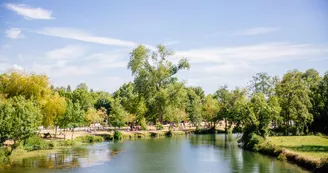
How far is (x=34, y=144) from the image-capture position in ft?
164

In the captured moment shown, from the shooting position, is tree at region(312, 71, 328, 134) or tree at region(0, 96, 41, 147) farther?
tree at region(312, 71, 328, 134)

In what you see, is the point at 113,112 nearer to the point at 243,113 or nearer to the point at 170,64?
the point at 170,64

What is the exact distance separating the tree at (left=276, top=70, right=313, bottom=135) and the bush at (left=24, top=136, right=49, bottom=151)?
4201 centimetres

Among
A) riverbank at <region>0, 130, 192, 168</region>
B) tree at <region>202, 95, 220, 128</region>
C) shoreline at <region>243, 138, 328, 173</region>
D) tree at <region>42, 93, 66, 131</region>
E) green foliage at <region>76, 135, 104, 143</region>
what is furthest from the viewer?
tree at <region>202, 95, 220, 128</region>

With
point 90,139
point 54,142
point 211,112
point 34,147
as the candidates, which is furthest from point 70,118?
point 211,112

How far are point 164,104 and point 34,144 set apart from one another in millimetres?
32874

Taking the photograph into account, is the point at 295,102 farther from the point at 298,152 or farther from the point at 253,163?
the point at 253,163

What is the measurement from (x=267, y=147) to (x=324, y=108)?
26.0 metres

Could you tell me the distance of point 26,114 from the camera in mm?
39781

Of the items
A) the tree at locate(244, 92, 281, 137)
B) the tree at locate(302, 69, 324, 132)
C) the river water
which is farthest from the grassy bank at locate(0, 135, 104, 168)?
the tree at locate(302, 69, 324, 132)

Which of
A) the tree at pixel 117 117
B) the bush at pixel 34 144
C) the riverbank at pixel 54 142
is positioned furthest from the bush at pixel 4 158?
the tree at pixel 117 117

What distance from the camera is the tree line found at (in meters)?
43.7

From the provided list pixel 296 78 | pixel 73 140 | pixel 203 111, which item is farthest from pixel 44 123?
pixel 203 111

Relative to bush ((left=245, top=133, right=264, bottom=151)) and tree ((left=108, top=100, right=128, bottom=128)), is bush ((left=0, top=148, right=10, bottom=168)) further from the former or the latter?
tree ((left=108, top=100, right=128, bottom=128))
